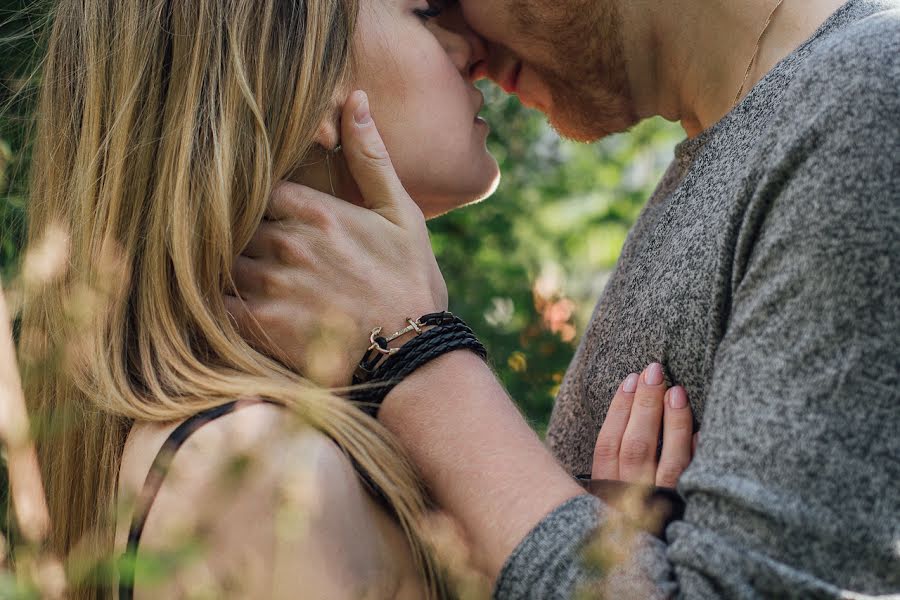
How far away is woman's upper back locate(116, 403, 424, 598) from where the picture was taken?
1.35 m

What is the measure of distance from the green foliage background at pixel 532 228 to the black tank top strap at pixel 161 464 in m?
1.14

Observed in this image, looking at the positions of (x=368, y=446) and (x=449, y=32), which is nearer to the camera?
(x=368, y=446)

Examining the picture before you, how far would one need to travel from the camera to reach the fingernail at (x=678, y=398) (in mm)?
1694

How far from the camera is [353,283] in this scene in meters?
1.82

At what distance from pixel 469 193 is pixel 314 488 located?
1165 millimetres

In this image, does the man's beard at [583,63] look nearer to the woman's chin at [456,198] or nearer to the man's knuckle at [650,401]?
the woman's chin at [456,198]

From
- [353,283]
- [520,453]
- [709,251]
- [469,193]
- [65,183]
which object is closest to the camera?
[520,453]

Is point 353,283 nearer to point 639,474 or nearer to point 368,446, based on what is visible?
point 368,446

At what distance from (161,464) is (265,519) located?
0.60 ft

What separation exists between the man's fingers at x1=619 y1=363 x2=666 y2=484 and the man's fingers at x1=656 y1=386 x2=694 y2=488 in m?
0.02

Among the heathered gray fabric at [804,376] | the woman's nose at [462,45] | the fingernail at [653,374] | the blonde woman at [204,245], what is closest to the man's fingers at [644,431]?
the fingernail at [653,374]

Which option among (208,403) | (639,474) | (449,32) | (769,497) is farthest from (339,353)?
(449,32)

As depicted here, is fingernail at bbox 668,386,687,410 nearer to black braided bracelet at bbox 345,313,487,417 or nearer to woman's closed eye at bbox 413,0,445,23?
black braided bracelet at bbox 345,313,487,417

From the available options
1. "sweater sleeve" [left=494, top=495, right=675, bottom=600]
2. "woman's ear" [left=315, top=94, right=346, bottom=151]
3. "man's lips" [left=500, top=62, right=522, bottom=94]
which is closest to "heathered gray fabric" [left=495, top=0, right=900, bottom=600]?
"sweater sleeve" [left=494, top=495, right=675, bottom=600]
